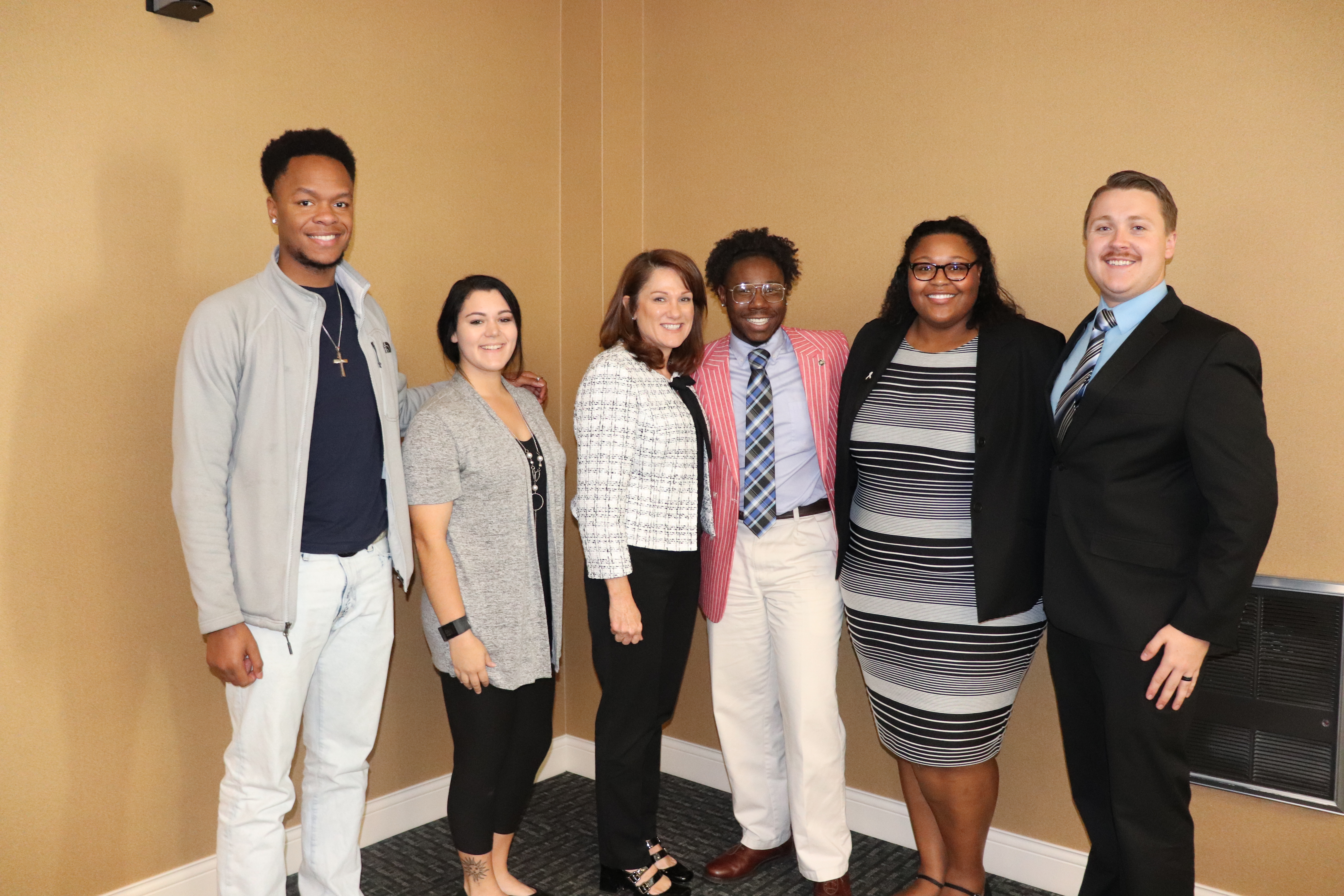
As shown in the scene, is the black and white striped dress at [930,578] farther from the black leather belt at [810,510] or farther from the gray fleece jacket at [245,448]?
the gray fleece jacket at [245,448]

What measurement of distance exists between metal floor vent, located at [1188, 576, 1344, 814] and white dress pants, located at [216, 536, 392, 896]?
7.16 ft

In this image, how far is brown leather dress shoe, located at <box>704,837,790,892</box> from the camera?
2771 millimetres

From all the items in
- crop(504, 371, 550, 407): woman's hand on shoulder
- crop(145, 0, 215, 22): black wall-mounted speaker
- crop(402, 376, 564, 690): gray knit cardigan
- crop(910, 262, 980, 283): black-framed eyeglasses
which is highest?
crop(145, 0, 215, 22): black wall-mounted speaker

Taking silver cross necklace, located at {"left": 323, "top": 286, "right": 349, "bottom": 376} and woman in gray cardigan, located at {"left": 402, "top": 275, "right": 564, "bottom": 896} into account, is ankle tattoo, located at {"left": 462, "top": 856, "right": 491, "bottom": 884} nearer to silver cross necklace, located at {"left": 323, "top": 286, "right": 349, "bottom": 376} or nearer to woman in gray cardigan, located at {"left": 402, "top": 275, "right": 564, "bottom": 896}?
woman in gray cardigan, located at {"left": 402, "top": 275, "right": 564, "bottom": 896}

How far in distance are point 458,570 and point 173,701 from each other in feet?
3.06

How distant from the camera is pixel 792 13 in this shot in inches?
126

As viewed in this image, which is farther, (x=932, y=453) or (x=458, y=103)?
(x=458, y=103)

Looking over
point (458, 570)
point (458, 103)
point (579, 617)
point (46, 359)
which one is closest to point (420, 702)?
point (579, 617)

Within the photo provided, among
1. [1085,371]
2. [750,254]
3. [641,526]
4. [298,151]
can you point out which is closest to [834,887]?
[641,526]

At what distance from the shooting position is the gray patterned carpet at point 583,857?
272cm

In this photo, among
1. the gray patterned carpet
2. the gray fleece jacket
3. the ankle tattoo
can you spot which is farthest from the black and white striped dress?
the gray fleece jacket

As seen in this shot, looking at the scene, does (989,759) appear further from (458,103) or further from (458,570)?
(458,103)

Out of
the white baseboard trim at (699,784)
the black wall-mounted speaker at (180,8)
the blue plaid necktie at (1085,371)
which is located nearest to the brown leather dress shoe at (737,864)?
the white baseboard trim at (699,784)

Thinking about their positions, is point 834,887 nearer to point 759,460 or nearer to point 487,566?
point 759,460
